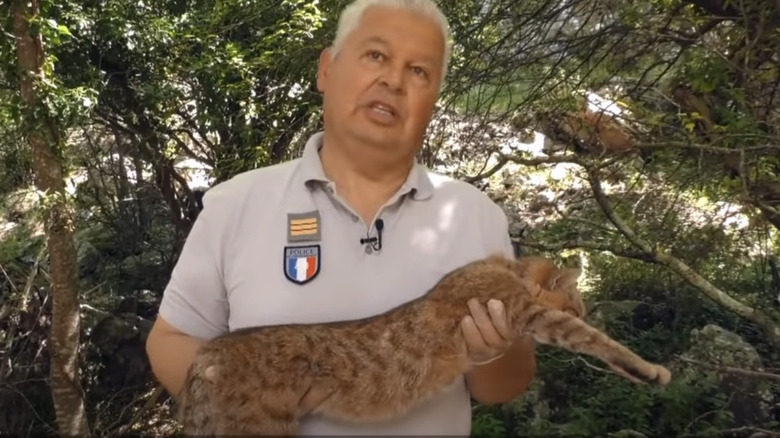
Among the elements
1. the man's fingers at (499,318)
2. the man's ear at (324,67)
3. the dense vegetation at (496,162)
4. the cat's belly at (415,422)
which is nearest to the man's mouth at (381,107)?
the man's ear at (324,67)

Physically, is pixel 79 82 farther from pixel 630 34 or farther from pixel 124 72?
pixel 630 34

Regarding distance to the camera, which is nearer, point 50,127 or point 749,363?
point 50,127

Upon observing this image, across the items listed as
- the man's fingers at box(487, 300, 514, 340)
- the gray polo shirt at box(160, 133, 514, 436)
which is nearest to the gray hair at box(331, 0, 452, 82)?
the gray polo shirt at box(160, 133, 514, 436)

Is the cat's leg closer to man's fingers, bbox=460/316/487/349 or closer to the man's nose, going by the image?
man's fingers, bbox=460/316/487/349

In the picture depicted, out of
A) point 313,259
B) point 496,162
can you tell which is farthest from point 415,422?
point 496,162

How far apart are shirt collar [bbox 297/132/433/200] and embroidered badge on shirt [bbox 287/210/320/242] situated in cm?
13

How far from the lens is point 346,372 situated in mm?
2426

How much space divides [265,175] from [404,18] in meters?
0.70

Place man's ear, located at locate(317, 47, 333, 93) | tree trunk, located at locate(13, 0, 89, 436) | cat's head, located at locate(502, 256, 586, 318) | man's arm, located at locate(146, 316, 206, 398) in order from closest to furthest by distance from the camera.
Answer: man's arm, located at locate(146, 316, 206, 398) → man's ear, located at locate(317, 47, 333, 93) → cat's head, located at locate(502, 256, 586, 318) → tree trunk, located at locate(13, 0, 89, 436)

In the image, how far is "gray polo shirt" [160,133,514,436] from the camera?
2301 mm

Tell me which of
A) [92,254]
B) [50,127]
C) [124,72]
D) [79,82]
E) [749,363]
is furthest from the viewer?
[92,254]

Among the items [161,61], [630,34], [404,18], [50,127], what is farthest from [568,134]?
[404,18]

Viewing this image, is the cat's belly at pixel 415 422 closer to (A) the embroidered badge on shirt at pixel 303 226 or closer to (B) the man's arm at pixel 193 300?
(B) the man's arm at pixel 193 300

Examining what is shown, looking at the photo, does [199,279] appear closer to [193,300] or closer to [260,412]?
[193,300]
